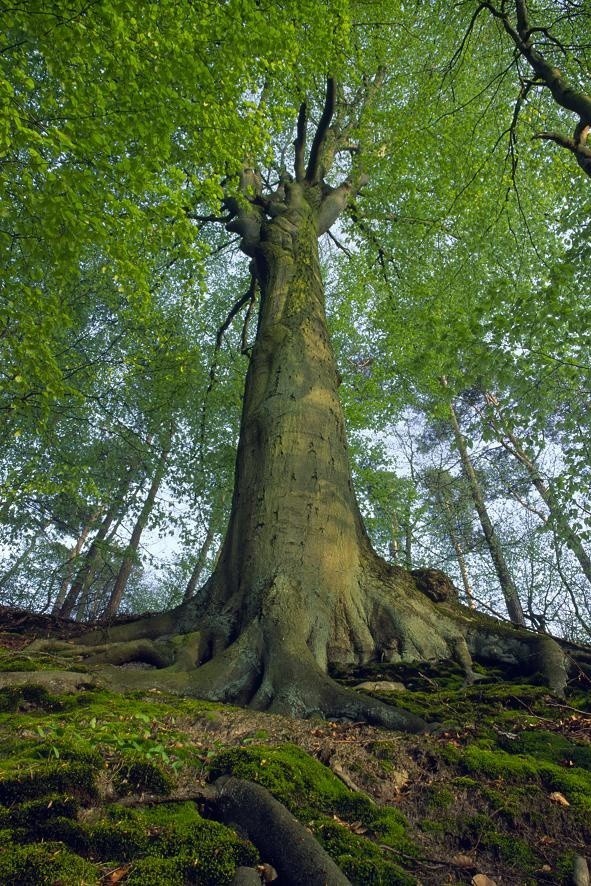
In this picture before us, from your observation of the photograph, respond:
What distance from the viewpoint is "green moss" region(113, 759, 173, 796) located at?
1834 mm

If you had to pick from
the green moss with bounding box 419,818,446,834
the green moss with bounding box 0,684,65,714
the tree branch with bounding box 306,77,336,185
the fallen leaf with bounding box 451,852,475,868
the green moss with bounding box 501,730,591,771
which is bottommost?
the fallen leaf with bounding box 451,852,475,868

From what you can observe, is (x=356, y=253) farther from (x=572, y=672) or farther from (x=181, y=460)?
(x=572, y=672)

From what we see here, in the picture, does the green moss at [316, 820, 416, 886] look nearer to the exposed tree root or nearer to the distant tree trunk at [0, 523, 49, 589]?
the exposed tree root

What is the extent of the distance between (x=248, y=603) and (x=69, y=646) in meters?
1.81

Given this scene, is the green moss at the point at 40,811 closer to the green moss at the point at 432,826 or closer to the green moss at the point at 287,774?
the green moss at the point at 287,774

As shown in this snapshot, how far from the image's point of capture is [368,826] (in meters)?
1.91

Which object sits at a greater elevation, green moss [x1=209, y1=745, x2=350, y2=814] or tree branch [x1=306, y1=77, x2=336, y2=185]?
tree branch [x1=306, y1=77, x2=336, y2=185]

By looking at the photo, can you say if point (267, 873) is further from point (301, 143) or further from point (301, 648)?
point (301, 143)

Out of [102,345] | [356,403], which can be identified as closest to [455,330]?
[356,403]

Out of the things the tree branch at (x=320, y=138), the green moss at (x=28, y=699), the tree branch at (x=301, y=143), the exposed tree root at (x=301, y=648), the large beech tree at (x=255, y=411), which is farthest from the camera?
the tree branch at (x=301, y=143)

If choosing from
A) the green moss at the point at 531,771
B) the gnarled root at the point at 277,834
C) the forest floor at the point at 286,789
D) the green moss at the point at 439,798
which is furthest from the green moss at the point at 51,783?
the green moss at the point at 531,771

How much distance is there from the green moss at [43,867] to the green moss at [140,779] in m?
0.52

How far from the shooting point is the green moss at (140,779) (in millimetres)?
1834

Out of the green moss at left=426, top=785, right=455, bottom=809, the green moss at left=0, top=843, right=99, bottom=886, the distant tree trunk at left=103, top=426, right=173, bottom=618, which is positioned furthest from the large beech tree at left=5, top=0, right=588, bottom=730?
the distant tree trunk at left=103, top=426, right=173, bottom=618
